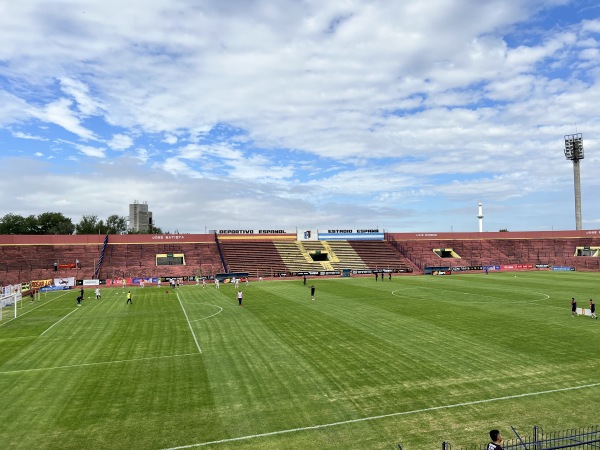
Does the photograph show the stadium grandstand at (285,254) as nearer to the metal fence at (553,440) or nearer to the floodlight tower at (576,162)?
the floodlight tower at (576,162)

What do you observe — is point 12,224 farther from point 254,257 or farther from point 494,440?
point 494,440

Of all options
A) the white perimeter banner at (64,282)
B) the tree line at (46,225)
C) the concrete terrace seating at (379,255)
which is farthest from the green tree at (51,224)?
the concrete terrace seating at (379,255)

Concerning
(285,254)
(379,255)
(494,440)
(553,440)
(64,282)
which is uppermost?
(285,254)

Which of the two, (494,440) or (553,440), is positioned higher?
(494,440)

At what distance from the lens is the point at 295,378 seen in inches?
736

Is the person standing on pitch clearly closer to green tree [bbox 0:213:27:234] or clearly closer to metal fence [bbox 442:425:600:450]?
metal fence [bbox 442:425:600:450]

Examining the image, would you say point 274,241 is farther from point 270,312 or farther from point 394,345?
point 394,345

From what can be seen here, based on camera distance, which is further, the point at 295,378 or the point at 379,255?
the point at 379,255

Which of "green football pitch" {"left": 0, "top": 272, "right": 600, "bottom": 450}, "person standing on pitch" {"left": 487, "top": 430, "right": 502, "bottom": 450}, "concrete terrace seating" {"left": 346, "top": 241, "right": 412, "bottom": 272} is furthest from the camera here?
"concrete terrace seating" {"left": 346, "top": 241, "right": 412, "bottom": 272}

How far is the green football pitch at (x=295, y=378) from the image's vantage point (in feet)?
45.0

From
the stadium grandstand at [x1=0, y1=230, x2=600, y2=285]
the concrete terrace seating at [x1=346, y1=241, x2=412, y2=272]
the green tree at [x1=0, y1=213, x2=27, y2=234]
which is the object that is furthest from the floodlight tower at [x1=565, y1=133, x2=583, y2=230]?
the green tree at [x1=0, y1=213, x2=27, y2=234]

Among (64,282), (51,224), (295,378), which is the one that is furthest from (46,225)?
(295,378)

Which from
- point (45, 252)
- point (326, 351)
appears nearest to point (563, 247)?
point (326, 351)

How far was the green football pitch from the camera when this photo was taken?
13727mm
